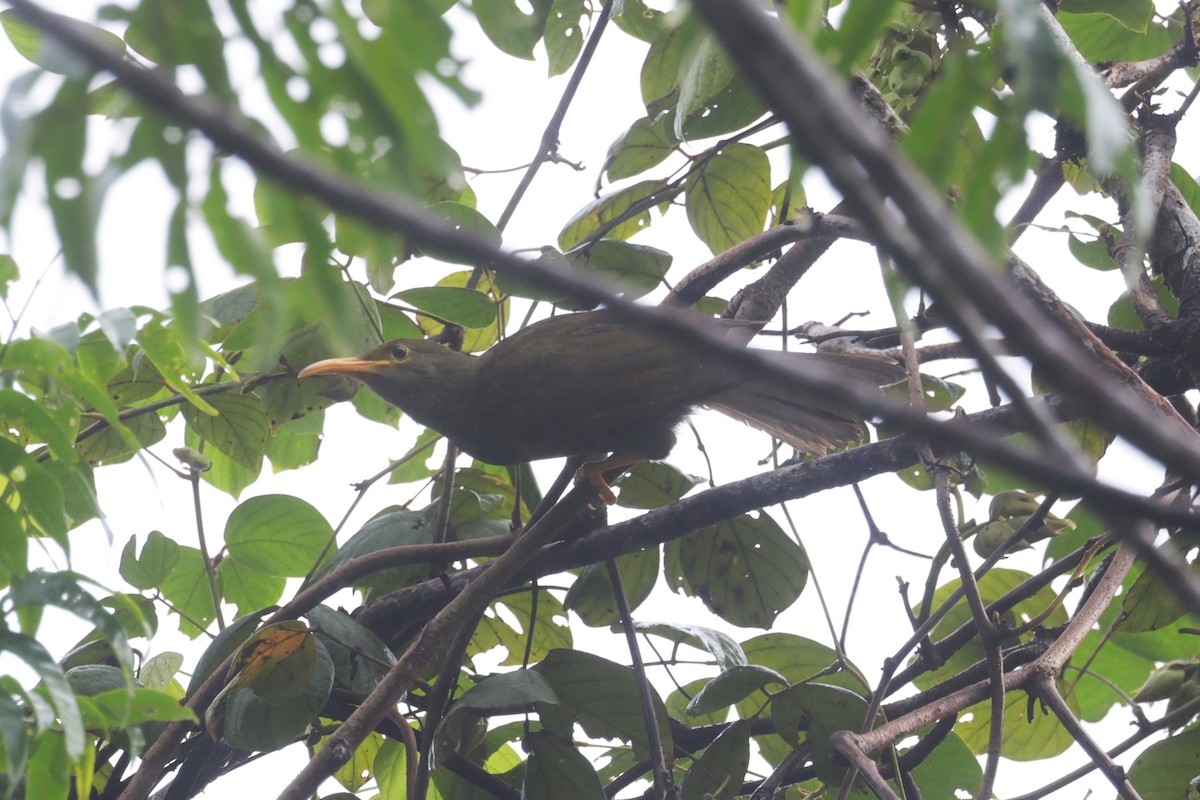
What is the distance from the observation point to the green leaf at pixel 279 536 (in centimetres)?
358

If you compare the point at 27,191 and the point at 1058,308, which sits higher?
the point at 1058,308

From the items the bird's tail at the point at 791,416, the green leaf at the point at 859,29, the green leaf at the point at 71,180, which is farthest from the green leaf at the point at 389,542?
the green leaf at the point at 859,29

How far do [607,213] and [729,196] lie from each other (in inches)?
17.6

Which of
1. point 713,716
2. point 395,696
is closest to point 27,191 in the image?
point 395,696

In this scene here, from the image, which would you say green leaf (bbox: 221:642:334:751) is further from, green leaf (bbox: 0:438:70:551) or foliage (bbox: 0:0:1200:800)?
green leaf (bbox: 0:438:70:551)

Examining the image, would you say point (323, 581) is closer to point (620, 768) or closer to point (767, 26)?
point (620, 768)

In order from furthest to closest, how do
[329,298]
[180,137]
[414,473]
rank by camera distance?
[414,473] → [180,137] → [329,298]

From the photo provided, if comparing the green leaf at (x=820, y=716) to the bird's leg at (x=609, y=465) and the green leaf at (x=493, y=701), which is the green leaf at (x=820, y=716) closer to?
the green leaf at (x=493, y=701)

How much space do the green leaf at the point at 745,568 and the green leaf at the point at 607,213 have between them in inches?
42.0

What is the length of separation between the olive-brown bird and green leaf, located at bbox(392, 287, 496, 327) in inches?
16.0

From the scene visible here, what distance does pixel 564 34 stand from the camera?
3965 mm

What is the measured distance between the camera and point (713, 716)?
145 inches

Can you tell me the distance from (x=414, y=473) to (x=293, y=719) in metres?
1.76

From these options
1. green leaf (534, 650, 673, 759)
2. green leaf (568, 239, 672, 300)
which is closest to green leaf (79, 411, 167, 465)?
green leaf (568, 239, 672, 300)
